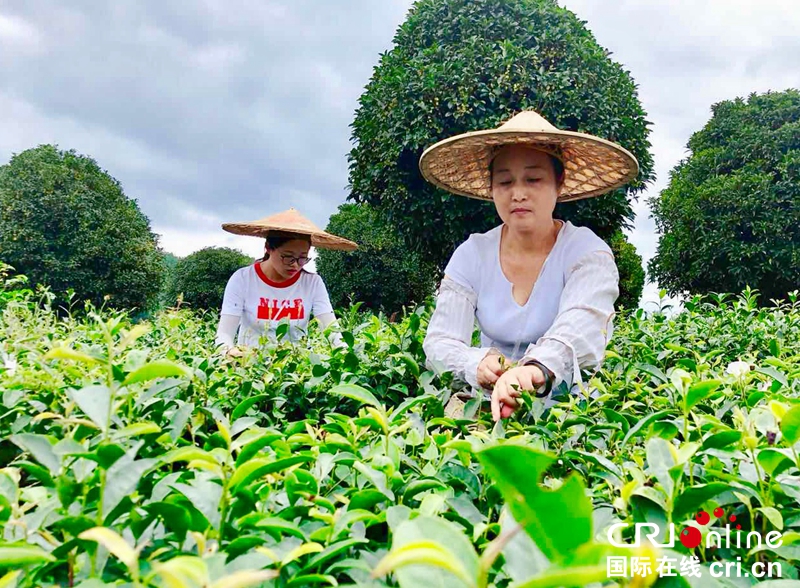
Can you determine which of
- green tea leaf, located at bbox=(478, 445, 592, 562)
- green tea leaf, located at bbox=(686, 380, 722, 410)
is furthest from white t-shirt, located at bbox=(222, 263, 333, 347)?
green tea leaf, located at bbox=(478, 445, 592, 562)

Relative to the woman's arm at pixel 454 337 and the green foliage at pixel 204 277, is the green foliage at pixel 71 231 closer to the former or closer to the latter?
the green foliage at pixel 204 277

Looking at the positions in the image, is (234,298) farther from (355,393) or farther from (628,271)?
(628,271)

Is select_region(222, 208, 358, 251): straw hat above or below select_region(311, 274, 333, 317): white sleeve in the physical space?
above

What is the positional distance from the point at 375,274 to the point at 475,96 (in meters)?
7.14

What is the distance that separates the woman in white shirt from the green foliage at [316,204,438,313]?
35.5 ft

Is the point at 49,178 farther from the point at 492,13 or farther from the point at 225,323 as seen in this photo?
the point at 225,323

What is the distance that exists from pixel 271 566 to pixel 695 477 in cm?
65

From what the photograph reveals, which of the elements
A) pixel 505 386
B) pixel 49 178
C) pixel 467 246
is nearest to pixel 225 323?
pixel 467 246

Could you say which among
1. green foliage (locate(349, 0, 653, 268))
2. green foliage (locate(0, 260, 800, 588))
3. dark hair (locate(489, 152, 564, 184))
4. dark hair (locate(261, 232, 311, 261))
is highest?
green foliage (locate(349, 0, 653, 268))

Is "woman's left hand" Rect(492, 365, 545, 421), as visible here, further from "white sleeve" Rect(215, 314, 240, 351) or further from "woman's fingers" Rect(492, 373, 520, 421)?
"white sleeve" Rect(215, 314, 240, 351)

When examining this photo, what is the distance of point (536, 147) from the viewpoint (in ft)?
7.48

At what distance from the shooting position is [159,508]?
0.63 meters

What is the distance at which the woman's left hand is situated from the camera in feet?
4.58

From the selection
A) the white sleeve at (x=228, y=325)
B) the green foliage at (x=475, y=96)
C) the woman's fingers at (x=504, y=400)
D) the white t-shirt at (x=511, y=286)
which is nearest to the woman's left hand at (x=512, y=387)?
the woman's fingers at (x=504, y=400)
